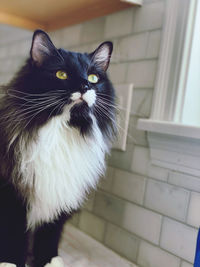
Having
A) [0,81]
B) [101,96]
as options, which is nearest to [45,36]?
[101,96]

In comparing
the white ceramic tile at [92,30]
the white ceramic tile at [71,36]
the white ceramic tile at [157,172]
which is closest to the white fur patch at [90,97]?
the white ceramic tile at [157,172]

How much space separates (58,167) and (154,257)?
0.48 m

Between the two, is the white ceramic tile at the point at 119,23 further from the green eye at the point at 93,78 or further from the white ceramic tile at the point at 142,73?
the green eye at the point at 93,78

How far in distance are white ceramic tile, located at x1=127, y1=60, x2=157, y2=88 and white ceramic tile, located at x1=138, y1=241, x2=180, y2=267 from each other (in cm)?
57

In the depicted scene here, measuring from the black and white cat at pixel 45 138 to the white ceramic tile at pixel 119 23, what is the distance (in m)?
0.36

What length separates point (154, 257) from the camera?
1.02m

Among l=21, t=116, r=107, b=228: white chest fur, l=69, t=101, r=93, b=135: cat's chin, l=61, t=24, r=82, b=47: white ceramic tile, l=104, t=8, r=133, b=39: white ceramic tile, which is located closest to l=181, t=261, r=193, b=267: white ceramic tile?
l=21, t=116, r=107, b=228: white chest fur

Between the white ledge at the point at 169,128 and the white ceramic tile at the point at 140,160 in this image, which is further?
the white ceramic tile at the point at 140,160

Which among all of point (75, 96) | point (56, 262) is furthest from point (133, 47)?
point (56, 262)

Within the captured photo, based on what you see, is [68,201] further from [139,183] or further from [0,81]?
[0,81]

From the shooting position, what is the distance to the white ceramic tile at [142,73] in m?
1.08

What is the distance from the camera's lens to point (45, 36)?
33.3 inches

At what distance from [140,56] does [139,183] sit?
477 mm

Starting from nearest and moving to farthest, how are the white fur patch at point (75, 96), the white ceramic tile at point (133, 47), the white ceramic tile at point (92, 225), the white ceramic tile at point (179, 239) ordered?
the white fur patch at point (75, 96) < the white ceramic tile at point (179, 239) < the white ceramic tile at point (133, 47) < the white ceramic tile at point (92, 225)
